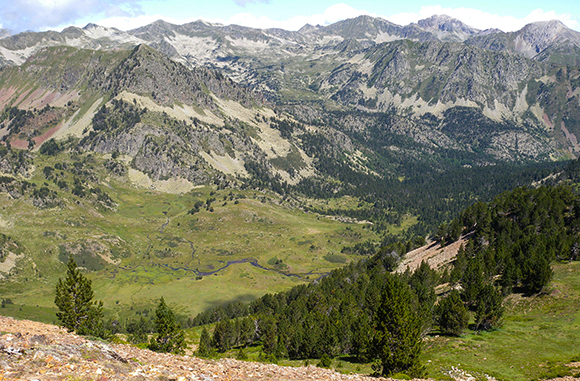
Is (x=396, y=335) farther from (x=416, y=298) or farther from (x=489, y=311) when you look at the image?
(x=416, y=298)

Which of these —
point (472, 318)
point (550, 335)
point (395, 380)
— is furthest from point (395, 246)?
point (395, 380)

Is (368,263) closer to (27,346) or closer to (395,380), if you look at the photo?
(395,380)

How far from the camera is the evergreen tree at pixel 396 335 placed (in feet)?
172

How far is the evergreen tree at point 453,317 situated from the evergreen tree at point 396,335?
88.5ft

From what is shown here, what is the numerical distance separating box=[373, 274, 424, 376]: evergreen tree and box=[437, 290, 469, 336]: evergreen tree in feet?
88.5

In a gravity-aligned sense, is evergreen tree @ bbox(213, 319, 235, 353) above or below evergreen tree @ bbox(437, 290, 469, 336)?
below

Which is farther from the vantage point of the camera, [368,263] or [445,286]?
[368,263]

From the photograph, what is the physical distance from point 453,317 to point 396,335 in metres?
30.6

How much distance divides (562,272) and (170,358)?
105658 millimetres

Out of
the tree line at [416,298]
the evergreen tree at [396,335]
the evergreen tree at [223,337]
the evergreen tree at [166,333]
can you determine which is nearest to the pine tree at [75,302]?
the evergreen tree at [166,333]

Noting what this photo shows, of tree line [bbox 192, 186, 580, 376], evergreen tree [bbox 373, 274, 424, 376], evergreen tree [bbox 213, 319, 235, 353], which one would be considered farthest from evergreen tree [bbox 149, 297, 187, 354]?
evergreen tree [bbox 213, 319, 235, 353]

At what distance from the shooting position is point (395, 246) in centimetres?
18812

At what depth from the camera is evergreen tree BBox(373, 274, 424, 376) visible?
52.6 m

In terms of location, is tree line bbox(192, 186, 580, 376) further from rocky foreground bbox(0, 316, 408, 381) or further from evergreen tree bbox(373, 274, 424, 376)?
rocky foreground bbox(0, 316, 408, 381)
